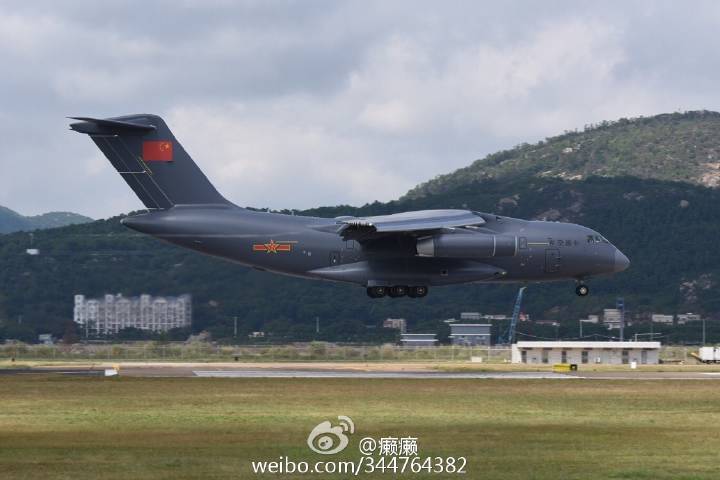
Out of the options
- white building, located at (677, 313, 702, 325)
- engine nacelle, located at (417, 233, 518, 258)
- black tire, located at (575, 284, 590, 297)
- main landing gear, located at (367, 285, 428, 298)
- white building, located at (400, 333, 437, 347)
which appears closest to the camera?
engine nacelle, located at (417, 233, 518, 258)

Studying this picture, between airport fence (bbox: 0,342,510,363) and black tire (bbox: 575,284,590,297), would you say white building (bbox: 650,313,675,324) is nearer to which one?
airport fence (bbox: 0,342,510,363)

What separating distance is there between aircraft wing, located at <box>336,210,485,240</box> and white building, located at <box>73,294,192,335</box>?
1325 cm

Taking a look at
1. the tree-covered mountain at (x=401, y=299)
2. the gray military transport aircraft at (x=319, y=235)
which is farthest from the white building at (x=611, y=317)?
the gray military transport aircraft at (x=319, y=235)

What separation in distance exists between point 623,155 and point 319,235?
12663 centimetres

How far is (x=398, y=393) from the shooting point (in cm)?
3594

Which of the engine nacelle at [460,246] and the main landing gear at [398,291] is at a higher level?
the engine nacelle at [460,246]

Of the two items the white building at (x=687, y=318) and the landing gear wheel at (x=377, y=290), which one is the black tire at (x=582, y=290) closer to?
the landing gear wheel at (x=377, y=290)

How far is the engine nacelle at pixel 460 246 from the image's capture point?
149 feet

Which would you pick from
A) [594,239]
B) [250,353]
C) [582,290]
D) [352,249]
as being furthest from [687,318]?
[352,249]

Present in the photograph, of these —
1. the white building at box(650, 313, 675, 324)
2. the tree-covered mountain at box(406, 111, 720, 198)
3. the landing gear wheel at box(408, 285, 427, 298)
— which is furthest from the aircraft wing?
the tree-covered mountain at box(406, 111, 720, 198)

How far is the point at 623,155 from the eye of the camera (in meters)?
168

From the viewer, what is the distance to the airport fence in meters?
60.6

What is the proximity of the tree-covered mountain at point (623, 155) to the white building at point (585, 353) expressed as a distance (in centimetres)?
7558

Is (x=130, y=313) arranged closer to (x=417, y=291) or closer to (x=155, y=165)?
(x=155, y=165)
